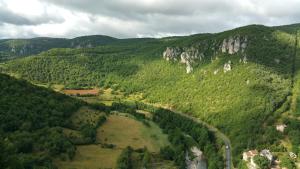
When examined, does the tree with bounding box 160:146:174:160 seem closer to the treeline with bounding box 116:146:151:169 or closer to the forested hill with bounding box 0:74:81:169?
the treeline with bounding box 116:146:151:169

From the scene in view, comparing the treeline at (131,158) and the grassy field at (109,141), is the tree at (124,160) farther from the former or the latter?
the grassy field at (109,141)

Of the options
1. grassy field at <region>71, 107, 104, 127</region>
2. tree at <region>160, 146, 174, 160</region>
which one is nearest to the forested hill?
grassy field at <region>71, 107, 104, 127</region>

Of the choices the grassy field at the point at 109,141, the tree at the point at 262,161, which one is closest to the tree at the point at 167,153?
the grassy field at the point at 109,141

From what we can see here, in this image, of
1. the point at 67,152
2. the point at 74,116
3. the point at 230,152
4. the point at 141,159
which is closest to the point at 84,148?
the point at 67,152

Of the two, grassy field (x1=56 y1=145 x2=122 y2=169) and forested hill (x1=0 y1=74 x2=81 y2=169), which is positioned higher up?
forested hill (x1=0 y1=74 x2=81 y2=169)

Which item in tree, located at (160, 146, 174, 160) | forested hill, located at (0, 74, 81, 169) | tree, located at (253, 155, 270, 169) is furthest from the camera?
tree, located at (253, 155, 270, 169)

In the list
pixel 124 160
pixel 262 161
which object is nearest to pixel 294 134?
pixel 262 161

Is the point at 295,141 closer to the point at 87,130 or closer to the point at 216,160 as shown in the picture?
the point at 216,160
